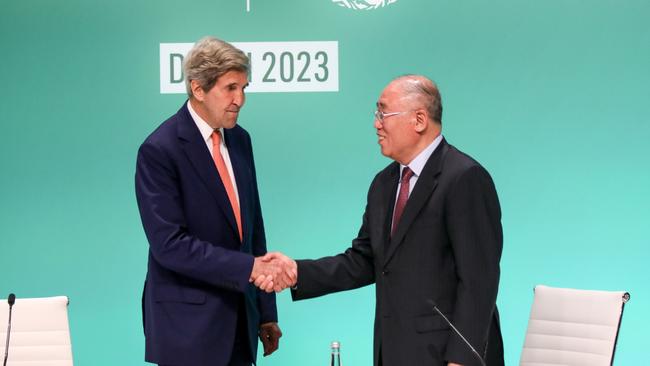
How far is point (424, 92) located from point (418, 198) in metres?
0.35

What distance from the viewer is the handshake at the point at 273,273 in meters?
2.97

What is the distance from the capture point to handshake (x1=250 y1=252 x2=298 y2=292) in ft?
9.74

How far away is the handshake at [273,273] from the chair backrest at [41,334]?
901 mm

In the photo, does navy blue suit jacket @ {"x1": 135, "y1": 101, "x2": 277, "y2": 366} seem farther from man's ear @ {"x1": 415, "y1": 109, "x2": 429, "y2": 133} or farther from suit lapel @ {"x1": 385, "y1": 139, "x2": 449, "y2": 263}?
man's ear @ {"x1": 415, "y1": 109, "x2": 429, "y2": 133}

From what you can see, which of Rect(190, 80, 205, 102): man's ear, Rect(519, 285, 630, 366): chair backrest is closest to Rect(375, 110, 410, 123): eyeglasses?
Rect(190, 80, 205, 102): man's ear

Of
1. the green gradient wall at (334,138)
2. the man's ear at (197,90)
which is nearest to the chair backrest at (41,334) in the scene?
the man's ear at (197,90)

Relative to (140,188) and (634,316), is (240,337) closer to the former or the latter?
(140,188)

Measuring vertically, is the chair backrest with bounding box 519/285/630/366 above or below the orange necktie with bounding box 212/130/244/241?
below

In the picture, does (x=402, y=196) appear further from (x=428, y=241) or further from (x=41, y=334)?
(x=41, y=334)

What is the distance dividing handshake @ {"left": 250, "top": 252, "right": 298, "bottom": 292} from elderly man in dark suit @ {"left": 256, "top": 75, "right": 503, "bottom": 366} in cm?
3

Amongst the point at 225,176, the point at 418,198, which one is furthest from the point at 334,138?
the point at 418,198

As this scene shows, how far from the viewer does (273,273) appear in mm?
3035

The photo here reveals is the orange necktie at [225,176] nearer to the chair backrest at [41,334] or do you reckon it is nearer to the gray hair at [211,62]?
the gray hair at [211,62]

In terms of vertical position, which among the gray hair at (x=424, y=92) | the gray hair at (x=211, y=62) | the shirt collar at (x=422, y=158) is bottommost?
the shirt collar at (x=422, y=158)
